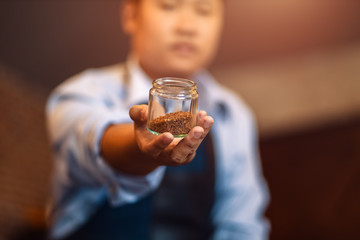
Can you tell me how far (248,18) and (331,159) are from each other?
53 centimetres

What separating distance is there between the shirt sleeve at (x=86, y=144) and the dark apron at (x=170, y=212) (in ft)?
0.28

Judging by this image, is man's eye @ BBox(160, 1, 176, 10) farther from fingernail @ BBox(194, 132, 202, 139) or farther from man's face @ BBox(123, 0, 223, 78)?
fingernail @ BBox(194, 132, 202, 139)

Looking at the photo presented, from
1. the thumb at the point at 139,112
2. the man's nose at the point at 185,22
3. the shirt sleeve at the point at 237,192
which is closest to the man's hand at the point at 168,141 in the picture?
the thumb at the point at 139,112

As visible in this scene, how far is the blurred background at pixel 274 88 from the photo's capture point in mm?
1059

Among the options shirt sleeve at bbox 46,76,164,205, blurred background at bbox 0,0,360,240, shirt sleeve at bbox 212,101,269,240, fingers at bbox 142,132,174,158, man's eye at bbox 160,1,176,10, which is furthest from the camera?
blurred background at bbox 0,0,360,240

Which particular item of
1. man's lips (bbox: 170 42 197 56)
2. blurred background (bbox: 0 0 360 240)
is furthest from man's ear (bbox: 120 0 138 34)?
blurred background (bbox: 0 0 360 240)

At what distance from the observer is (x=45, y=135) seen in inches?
50.6

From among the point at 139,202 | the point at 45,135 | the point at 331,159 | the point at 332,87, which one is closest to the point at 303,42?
the point at 332,87

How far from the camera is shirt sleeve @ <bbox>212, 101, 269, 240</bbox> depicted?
758mm

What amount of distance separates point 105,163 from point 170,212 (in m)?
0.26

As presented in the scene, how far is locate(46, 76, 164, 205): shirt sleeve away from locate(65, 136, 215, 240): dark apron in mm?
86

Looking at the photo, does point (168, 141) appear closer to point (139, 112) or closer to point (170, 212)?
point (139, 112)

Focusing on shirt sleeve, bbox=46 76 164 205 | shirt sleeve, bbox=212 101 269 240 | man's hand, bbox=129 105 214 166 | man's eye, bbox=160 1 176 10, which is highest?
man's eye, bbox=160 1 176 10

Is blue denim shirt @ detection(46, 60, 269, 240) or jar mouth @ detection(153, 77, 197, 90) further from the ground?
jar mouth @ detection(153, 77, 197, 90)
